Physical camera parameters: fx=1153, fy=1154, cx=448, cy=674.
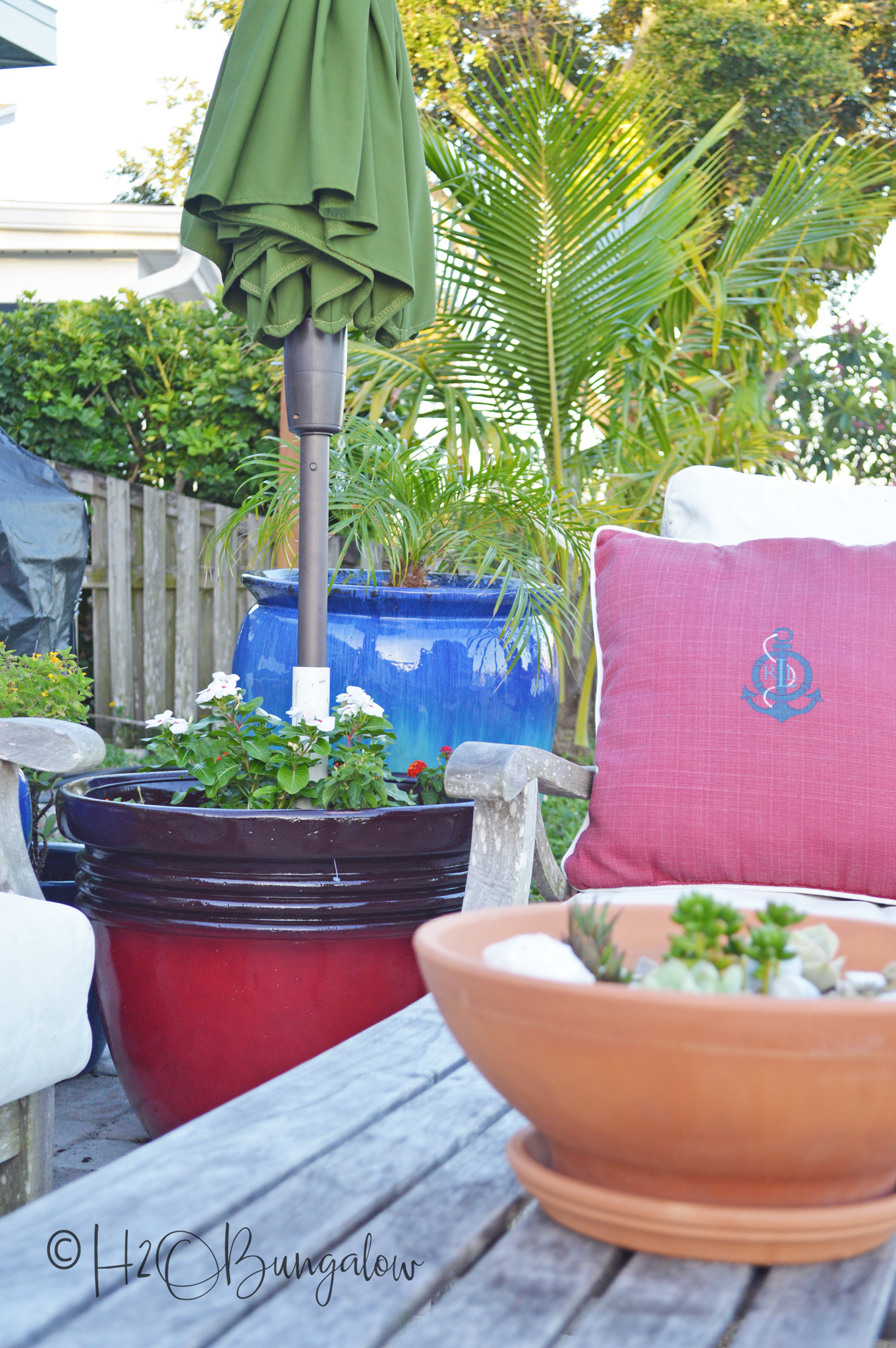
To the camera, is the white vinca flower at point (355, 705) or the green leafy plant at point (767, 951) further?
the white vinca flower at point (355, 705)

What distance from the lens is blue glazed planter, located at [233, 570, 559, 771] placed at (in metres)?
2.07

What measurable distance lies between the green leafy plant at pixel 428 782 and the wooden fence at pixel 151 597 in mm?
3371

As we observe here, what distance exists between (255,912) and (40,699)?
38.0 inches

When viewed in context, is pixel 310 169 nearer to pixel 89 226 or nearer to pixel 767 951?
pixel 767 951

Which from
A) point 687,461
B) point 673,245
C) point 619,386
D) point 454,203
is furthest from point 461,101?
point 687,461

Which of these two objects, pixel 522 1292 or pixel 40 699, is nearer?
pixel 522 1292

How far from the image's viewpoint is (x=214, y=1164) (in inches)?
28.1

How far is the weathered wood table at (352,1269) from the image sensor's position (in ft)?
1.81

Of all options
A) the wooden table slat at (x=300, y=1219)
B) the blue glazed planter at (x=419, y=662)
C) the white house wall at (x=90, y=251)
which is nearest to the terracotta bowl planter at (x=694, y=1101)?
the wooden table slat at (x=300, y=1219)

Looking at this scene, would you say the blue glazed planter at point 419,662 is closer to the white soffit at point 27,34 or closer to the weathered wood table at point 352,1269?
the weathered wood table at point 352,1269

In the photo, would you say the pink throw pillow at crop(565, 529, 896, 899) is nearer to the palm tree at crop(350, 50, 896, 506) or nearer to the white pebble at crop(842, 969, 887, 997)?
the white pebble at crop(842, 969, 887, 997)

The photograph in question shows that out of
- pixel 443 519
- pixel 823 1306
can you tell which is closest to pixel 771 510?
pixel 443 519

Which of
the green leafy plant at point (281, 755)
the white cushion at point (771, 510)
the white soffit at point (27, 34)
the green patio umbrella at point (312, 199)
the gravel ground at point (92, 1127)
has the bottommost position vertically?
the gravel ground at point (92, 1127)

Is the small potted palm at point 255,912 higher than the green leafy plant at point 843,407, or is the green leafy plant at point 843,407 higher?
the green leafy plant at point 843,407
